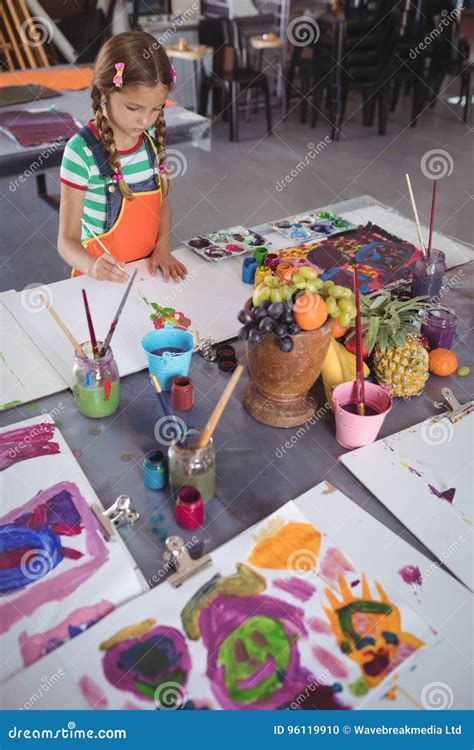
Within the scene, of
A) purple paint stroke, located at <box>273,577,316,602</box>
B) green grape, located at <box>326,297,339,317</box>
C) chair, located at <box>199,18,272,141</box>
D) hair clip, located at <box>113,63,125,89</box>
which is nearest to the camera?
purple paint stroke, located at <box>273,577,316,602</box>

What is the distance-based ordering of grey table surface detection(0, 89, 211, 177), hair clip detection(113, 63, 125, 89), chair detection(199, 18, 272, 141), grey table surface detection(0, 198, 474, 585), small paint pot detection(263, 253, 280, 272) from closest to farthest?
grey table surface detection(0, 198, 474, 585), hair clip detection(113, 63, 125, 89), small paint pot detection(263, 253, 280, 272), grey table surface detection(0, 89, 211, 177), chair detection(199, 18, 272, 141)

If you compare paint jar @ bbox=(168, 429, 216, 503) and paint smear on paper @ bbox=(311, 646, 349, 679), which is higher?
paint jar @ bbox=(168, 429, 216, 503)

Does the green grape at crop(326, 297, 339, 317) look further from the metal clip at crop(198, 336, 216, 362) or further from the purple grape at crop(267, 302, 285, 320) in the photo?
the metal clip at crop(198, 336, 216, 362)

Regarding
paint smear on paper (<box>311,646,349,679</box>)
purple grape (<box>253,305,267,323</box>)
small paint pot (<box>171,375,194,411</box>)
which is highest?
purple grape (<box>253,305,267,323</box>)

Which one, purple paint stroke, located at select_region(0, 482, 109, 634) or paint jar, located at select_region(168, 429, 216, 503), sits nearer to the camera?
purple paint stroke, located at select_region(0, 482, 109, 634)

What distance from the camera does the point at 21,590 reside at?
0.94m

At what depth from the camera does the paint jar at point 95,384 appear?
1.19m

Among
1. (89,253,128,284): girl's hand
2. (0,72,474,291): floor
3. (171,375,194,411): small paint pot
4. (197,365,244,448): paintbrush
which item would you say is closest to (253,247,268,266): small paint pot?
(89,253,128,284): girl's hand

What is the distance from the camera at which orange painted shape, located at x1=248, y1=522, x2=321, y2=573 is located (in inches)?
38.4

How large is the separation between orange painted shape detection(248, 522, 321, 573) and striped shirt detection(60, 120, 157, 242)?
118 centimetres

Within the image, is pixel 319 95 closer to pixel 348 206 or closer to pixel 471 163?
pixel 471 163

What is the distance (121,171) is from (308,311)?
98 centimetres

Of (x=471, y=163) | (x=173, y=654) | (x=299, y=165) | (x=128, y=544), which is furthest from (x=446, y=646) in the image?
(x=471, y=163)

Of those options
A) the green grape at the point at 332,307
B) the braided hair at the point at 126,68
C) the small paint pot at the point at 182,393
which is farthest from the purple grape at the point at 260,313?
the braided hair at the point at 126,68
